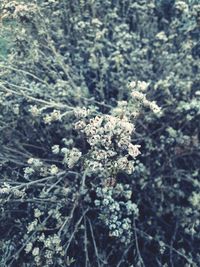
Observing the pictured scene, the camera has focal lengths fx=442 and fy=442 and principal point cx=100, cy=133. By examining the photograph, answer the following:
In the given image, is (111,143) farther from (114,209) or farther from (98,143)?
(114,209)

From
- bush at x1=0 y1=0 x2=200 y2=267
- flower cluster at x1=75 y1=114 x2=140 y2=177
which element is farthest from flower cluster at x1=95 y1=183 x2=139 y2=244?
flower cluster at x1=75 y1=114 x2=140 y2=177

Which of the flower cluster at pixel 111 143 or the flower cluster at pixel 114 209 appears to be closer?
the flower cluster at pixel 111 143

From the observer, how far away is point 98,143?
1.50m

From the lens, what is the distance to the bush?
1763mm

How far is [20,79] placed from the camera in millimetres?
2229

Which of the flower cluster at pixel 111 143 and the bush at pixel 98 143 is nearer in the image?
the flower cluster at pixel 111 143

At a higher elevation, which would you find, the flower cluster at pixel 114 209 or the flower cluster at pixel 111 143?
the flower cluster at pixel 111 143

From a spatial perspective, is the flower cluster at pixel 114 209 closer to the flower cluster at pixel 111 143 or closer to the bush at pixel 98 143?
the bush at pixel 98 143

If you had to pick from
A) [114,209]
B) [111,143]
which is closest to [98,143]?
[111,143]

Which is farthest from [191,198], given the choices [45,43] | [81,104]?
[45,43]

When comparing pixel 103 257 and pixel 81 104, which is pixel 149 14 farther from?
pixel 103 257

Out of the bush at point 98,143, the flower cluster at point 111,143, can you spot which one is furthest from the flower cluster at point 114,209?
the flower cluster at point 111,143

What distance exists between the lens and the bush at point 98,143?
1763 millimetres

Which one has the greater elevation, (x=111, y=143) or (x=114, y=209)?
(x=111, y=143)
